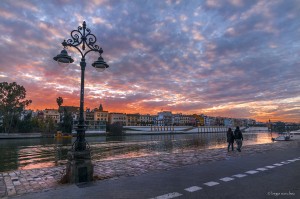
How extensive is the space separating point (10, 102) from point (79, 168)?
7428 cm

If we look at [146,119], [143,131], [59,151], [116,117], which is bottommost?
[143,131]

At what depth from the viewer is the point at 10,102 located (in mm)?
68438

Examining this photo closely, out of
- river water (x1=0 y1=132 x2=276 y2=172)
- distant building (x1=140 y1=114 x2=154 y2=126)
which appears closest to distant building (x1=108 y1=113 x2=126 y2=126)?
distant building (x1=140 y1=114 x2=154 y2=126)

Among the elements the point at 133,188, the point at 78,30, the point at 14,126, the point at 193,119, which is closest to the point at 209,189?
the point at 133,188

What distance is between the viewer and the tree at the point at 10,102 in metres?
67.4

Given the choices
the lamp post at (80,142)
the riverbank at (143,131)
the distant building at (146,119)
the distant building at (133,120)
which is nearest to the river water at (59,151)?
the lamp post at (80,142)

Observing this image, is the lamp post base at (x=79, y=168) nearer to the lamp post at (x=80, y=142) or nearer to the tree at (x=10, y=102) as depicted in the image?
the lamp post at (x=80, y=142)

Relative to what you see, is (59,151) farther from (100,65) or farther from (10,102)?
(10,102)

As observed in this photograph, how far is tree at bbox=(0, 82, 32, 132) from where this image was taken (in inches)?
2655

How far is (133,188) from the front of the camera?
21.4ft

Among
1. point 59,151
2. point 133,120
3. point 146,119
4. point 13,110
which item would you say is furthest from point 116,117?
point 59,151

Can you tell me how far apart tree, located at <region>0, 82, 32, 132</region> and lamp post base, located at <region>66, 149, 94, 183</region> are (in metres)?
73.4

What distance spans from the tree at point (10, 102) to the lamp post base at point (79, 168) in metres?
73.4

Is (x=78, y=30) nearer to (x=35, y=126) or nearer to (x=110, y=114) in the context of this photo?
(x=35, y=126)
